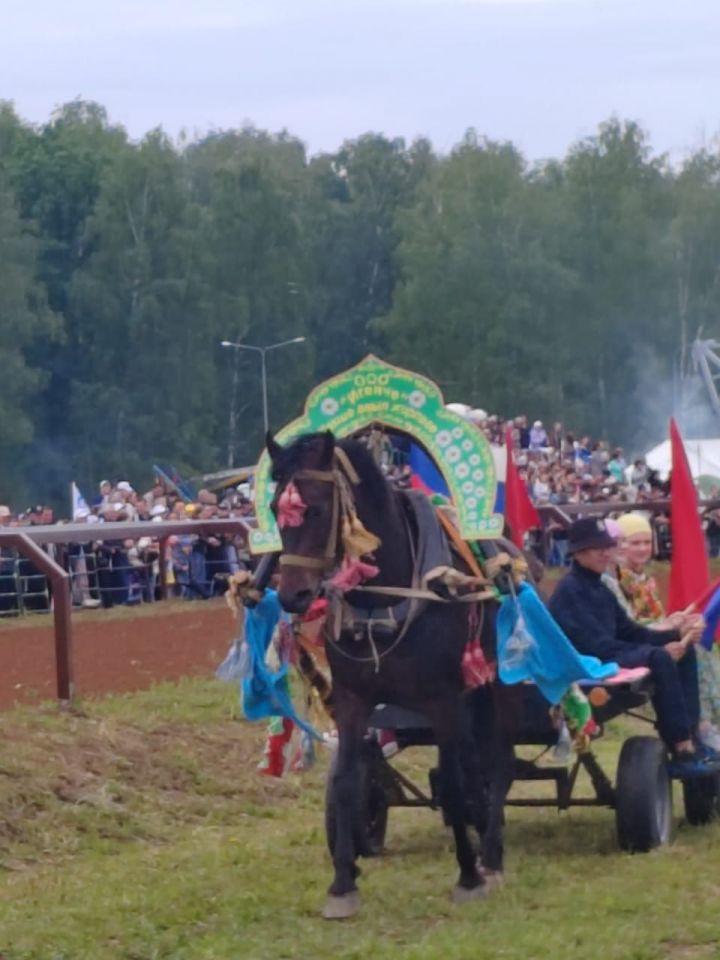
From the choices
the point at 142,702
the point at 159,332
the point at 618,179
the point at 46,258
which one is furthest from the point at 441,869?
the point at 618,179

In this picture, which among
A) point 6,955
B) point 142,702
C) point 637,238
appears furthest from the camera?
point 637,238

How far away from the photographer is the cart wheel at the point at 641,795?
902cm

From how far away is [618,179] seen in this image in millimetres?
67375

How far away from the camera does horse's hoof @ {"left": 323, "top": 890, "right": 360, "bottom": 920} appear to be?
7.71 m

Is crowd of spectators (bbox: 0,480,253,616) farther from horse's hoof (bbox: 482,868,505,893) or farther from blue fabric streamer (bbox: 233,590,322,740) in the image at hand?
horse's hoof (bbox: 482,868,505,893)

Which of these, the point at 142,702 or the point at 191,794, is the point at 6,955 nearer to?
the point at 191,794

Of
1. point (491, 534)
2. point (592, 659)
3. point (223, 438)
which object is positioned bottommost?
point (223, 438)

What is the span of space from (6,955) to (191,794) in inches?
158

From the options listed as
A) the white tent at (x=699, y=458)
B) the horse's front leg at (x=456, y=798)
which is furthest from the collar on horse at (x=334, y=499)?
the white tent at (x=699, y=458)

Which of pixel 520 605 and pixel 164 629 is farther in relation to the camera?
pixel 164 629

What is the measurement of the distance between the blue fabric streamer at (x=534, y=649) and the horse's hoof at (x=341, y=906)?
1.22 m

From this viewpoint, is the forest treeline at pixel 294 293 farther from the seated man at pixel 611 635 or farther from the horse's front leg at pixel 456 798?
the horse's front leg at pixel 456 798

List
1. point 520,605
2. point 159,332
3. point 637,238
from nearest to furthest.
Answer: point 520,605 → point 159,332 → point 637,238

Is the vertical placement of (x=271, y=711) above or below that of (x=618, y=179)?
below
